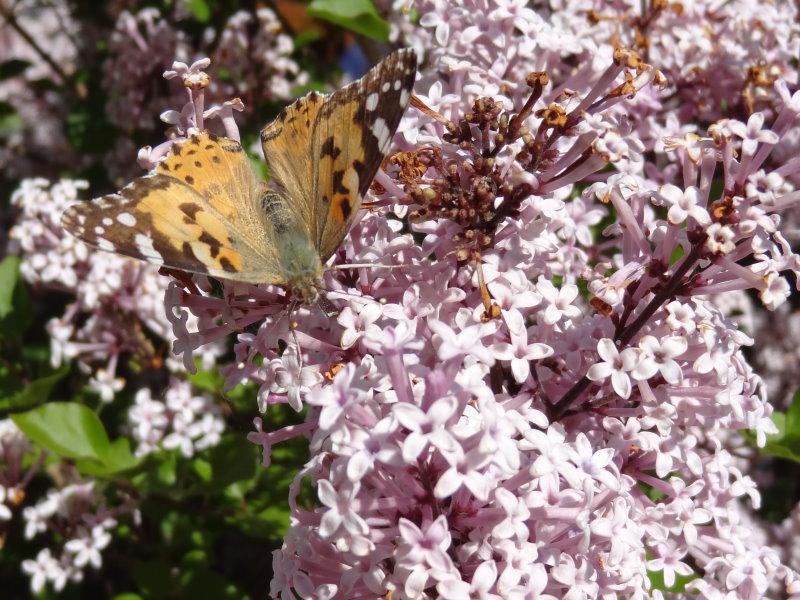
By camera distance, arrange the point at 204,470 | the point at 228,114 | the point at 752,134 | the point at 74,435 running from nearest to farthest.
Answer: the point at 752,134 → the point at 228,114 → the point at 74,435 → the point at 204,470

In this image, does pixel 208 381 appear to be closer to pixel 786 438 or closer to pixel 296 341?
pixel 296 341

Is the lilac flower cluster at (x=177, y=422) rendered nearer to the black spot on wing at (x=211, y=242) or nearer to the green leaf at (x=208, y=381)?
the green leaf at (x=208, y=381)

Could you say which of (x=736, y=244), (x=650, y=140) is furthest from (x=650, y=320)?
(x=650, y=140)

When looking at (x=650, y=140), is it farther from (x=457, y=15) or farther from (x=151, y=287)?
(x=151, y=287)

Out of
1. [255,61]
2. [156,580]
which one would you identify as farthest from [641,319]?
[255,61]

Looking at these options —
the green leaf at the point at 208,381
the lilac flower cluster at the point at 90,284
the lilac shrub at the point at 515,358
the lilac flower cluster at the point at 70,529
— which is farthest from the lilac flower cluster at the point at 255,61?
the lilac flower cluster at the point at 70,529
